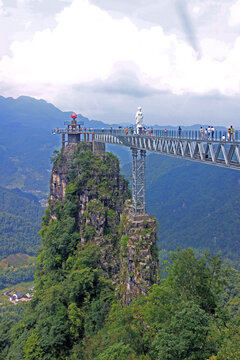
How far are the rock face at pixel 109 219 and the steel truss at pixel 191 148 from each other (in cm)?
569

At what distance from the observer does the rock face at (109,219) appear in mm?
31875

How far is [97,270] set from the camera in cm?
3653

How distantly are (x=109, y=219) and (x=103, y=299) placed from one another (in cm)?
940

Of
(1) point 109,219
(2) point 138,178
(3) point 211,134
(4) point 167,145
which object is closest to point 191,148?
(3) point 211,134

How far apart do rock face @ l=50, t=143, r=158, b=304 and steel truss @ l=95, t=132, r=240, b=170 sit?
569 cm

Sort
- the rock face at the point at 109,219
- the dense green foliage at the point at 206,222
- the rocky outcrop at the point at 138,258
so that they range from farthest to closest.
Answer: the dense green foliage at the point at 206,222 → the rock face at the point at 109,219 → the rocky outcrop at the point at 138,258

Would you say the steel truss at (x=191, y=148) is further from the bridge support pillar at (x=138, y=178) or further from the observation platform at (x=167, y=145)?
the bridge support pillar at (x=138, y=178)

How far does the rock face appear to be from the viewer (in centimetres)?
3188

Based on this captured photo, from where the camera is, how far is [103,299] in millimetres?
34406

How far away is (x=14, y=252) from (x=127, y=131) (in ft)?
387

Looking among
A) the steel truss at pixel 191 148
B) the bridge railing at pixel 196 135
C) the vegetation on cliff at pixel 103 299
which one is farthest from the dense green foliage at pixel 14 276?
the bridge railing at pixel 196 135

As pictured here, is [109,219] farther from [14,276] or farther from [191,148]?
[14,276]

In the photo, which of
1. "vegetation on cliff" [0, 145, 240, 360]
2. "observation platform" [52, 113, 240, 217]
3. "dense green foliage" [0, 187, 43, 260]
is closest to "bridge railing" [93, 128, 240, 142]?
"observation platform" [52, 113, 240, 217]

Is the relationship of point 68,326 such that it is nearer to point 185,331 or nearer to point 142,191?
point 142,191
